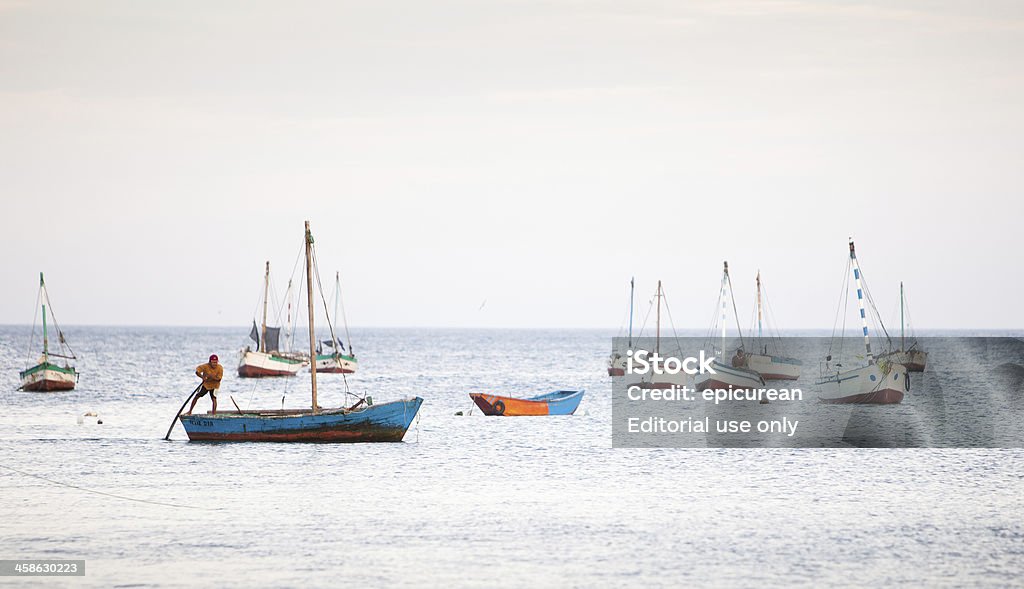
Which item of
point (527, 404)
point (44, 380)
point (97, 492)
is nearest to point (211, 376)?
point (97, 492)

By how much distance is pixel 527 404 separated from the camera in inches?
2320

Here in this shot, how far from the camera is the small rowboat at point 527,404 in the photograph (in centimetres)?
5778

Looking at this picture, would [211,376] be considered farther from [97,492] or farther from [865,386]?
[865,386]

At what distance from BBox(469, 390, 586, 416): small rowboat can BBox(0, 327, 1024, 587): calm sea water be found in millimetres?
8044

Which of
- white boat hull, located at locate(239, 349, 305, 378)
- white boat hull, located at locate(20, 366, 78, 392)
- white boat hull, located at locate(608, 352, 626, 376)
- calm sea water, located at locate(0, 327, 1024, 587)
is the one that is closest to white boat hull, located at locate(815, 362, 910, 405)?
calm sea water, located at locate(0, 327, 1024, 587)

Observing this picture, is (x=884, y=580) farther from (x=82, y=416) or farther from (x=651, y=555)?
(x=82, y=416)

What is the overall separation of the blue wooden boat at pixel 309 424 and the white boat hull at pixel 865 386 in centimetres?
3334

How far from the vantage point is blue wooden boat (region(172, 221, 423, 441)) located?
138 feet

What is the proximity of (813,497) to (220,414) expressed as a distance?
22750 mm

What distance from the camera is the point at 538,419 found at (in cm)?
5759

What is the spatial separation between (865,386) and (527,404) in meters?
22.0

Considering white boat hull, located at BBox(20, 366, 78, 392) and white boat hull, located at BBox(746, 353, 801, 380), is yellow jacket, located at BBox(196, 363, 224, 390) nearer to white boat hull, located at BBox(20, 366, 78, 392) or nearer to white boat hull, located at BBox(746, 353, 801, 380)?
white boat hull, located at BBox(20, 366, 78, 392)

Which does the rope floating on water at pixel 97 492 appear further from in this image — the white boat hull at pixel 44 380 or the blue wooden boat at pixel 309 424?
the white boat hull at pixel 44 380

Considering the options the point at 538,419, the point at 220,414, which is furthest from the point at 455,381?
the point at 220,414
